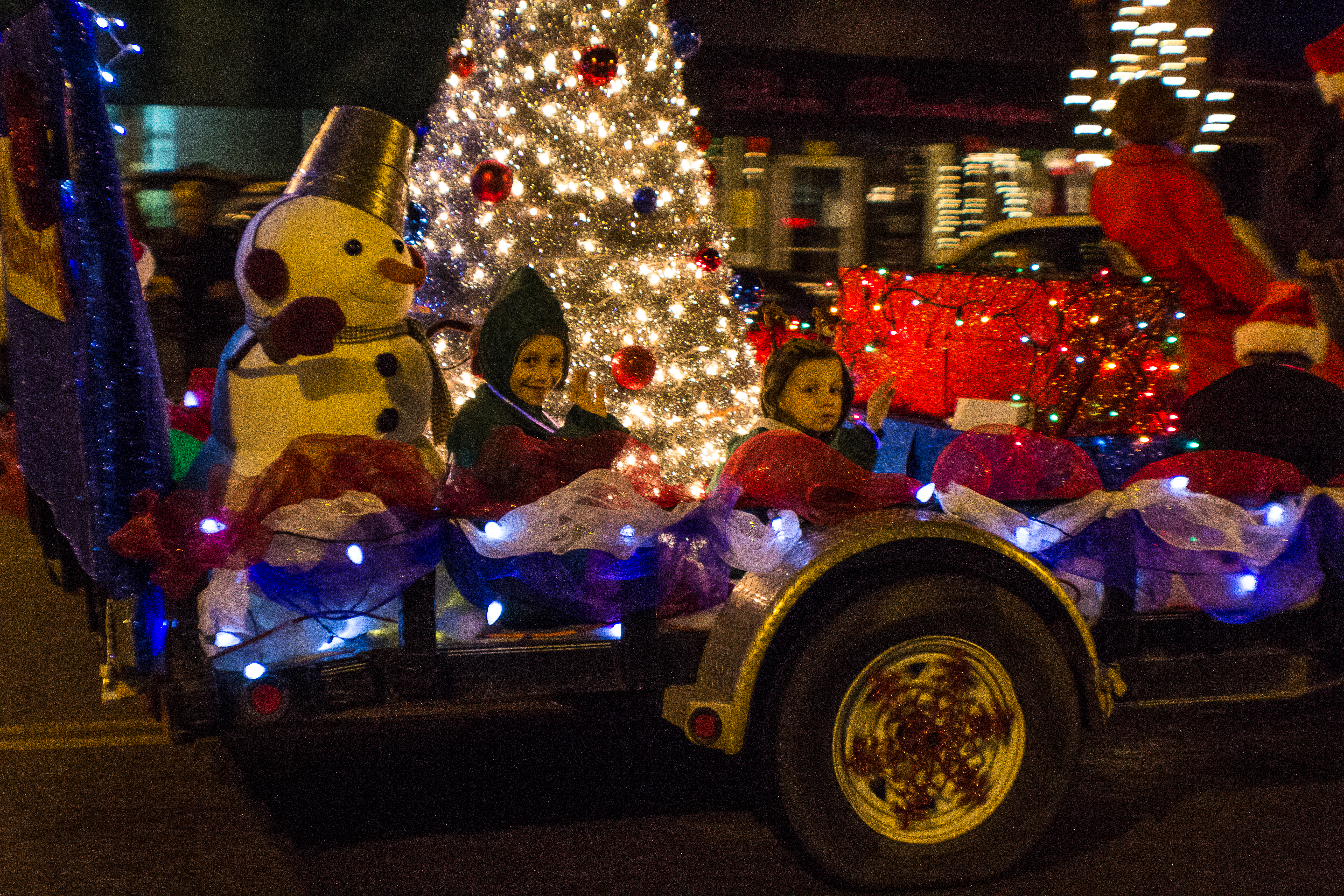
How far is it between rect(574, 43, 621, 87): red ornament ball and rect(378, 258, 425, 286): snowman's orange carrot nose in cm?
284

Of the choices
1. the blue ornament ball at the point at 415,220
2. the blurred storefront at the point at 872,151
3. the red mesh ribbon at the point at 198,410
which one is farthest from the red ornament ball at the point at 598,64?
the blurred storefront at the point at 872,151

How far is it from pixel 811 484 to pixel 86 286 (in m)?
1.74

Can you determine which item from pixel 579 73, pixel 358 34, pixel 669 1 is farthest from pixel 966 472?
pixel 669 1

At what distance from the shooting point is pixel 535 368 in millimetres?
3561

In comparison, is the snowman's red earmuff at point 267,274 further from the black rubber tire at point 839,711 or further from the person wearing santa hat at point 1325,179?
the person wearing santa hat at point 1325,179

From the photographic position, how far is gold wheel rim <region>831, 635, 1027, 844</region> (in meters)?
2.91

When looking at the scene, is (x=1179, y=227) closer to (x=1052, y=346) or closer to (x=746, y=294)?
(x=1052, y=346)

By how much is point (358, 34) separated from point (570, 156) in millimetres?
6427

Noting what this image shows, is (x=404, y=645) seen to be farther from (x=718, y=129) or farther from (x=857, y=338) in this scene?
(x=718, y=129)

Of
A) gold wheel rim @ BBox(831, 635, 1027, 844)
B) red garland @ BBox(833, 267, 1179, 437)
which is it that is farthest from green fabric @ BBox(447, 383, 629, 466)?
red garland @ BBox(833, 267, 1179, 437)

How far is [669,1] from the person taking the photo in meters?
13.9

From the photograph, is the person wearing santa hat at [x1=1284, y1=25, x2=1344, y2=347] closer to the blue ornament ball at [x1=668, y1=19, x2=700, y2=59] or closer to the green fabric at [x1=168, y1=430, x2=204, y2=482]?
the blue ornament ball at [x1=668, y1=19, x2=700, y2=59]

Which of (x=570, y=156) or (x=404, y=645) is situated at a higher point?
(x=570, y=156)

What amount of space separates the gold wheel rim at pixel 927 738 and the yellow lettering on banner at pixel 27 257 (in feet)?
6.92
